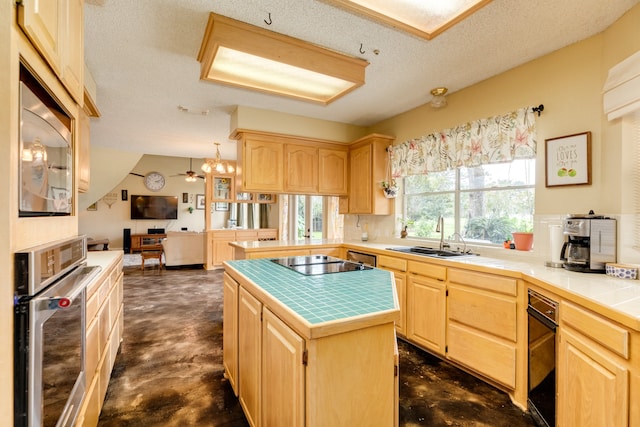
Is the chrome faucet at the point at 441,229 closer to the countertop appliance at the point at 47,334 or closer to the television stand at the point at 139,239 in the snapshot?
the countertop appliance at the point at 47,334

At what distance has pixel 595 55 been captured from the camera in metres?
2.12

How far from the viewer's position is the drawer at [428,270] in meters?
2.52

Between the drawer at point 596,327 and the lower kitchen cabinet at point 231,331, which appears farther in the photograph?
the lower kitchen cabinet at point 231,331

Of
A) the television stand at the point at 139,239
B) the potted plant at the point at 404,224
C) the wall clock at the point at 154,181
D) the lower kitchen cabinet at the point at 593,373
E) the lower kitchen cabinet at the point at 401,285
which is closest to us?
the lower kitchen cabinet at the point at 593,373

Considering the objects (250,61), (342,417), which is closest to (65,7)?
(250,61)

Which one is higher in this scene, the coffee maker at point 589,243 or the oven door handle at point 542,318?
the coffee maker at point 589,243

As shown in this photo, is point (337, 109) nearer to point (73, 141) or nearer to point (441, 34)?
point (441, 34)

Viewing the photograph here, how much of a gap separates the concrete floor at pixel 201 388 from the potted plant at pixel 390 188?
1.71 metres

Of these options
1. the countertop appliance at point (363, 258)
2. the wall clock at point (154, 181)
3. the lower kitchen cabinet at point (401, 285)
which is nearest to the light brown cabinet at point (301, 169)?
the countertop appliance at point (363, 258)

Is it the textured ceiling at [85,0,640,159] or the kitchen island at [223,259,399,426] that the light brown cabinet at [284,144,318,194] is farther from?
the kitchen island at [223,259,399,426]

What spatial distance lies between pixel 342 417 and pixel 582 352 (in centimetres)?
118

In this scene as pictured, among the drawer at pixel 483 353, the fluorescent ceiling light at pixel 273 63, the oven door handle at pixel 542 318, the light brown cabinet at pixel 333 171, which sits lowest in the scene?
the drawer at pixel 483 353

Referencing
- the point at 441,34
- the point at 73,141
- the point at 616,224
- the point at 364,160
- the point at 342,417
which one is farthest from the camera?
the point at 364,160

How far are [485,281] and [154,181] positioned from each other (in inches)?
358
